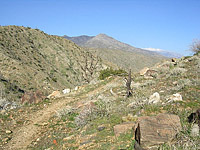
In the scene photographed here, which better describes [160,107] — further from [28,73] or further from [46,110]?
[28,73]

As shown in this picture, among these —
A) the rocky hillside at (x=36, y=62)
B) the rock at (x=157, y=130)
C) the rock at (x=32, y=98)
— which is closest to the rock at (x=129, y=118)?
the rock at (x=157, y=130)

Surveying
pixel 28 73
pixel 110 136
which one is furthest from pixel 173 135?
pixel 28 73

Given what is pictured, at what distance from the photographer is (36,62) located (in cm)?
3341

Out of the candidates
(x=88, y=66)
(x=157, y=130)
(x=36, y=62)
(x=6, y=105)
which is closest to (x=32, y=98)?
(x=6, y=105)

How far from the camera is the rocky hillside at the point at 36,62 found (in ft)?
79.7

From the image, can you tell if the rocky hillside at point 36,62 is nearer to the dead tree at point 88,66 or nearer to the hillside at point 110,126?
the dead tree at point 88,66

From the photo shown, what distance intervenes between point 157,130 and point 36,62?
1259 inches

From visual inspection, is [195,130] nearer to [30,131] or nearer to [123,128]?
[123,128]

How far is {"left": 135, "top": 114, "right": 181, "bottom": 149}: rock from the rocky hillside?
18.1 meters

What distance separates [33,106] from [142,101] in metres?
7.37

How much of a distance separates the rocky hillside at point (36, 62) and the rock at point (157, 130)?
18059 mm

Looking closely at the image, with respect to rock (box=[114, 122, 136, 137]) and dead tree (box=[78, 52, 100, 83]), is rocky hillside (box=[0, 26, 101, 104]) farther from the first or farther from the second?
rock (box=[114, 122, 136, 137])

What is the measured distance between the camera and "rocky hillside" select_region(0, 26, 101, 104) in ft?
79.7

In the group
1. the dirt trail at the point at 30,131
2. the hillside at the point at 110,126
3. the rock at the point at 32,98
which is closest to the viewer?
the hillside at the point at 110,126
